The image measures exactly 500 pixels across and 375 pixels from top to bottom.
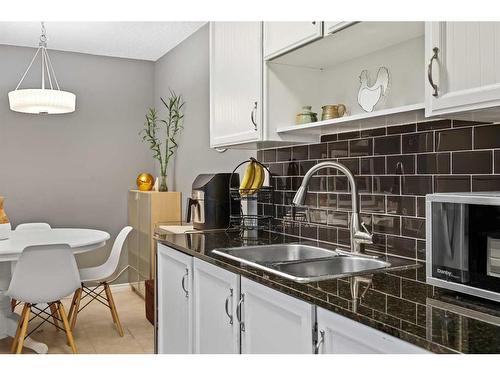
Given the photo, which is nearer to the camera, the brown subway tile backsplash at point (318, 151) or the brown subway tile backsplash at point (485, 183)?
the brown subway tile backsplash at point (485, 183)

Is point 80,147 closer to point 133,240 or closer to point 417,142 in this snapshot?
point 133,240


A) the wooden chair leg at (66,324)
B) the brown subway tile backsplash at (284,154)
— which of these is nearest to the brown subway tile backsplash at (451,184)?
the brown subway tile backsplash at (284,154)

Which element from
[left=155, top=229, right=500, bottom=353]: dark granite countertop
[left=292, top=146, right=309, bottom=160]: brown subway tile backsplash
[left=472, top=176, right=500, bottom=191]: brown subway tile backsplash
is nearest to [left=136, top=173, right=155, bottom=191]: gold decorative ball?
[left=292, top=146, right=309, bottom=160]: brown subway tile backsplash

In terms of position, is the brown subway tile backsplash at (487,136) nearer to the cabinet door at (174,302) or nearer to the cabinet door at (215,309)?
the cabinet door at (215,309)

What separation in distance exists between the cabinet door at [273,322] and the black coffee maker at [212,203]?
53.8 inches

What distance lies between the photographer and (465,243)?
122cm

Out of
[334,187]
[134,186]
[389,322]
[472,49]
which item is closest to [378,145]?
[334,187]

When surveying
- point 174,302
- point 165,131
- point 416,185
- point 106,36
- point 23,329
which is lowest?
point 23,329

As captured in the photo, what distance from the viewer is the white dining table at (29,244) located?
3049 mm

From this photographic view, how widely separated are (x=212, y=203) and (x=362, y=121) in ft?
4.86

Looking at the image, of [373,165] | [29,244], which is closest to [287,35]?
[373,165]

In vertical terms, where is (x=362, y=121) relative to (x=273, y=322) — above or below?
above

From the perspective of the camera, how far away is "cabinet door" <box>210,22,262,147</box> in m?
2.37

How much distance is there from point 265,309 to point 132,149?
3871 millimetres
